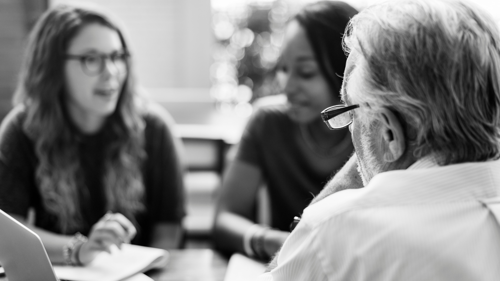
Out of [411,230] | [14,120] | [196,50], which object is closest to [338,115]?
[411,230]

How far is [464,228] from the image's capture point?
0.65 meters

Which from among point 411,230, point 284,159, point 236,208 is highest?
point 411,230

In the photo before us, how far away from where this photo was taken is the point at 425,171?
2.22 ft

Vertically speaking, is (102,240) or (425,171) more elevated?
(425,171)

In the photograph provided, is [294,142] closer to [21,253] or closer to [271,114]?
[271,114]

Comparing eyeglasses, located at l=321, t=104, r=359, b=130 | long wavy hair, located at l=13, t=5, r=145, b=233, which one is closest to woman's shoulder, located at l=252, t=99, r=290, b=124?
long wavy hair, located at l=13, t=5, r=145, b=233

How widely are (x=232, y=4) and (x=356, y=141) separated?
2.66 m

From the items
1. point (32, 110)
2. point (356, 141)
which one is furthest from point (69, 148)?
point (356, 141)

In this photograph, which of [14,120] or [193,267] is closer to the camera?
[193,267]

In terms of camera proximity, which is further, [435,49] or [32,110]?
[32,110]

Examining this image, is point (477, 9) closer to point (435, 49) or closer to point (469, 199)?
point (435, 49)

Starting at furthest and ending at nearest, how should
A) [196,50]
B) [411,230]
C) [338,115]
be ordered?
[196,50], [338,115], [411,230]

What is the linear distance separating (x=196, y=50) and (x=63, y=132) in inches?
62.8

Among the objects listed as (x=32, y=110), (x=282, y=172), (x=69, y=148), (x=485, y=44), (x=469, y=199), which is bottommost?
(x=282, y=172)
